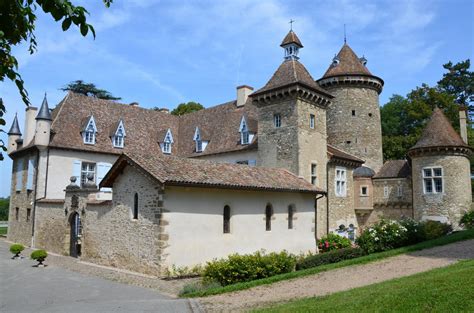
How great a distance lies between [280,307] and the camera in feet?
29.1

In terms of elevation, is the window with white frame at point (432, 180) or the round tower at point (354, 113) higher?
the round tower at point (354, 113)

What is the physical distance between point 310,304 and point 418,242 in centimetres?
1102

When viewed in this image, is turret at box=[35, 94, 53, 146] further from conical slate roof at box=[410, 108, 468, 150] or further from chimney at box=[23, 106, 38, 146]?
conical slate roof at box=[410, 108, 468, 150]

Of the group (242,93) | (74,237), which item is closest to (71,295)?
(74,237)

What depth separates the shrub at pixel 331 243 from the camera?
2200 cm

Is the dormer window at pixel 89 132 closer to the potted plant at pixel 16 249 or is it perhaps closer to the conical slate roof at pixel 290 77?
the potted plant at pixel 16 249

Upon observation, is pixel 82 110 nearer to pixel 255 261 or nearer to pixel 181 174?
pixel 181 174

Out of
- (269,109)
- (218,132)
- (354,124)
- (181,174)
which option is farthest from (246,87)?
(181,174)

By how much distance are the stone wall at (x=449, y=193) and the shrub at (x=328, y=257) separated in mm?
12323

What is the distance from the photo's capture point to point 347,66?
31.7 m

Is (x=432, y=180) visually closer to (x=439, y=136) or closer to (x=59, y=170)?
(x=439, y=136)

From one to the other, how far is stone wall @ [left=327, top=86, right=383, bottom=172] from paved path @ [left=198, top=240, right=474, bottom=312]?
16680 millimetres

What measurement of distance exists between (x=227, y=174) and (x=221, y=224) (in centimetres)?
229

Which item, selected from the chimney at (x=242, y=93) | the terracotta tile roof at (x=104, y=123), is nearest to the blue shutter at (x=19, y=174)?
the terracotta tile roof at (x=104, y=123)
